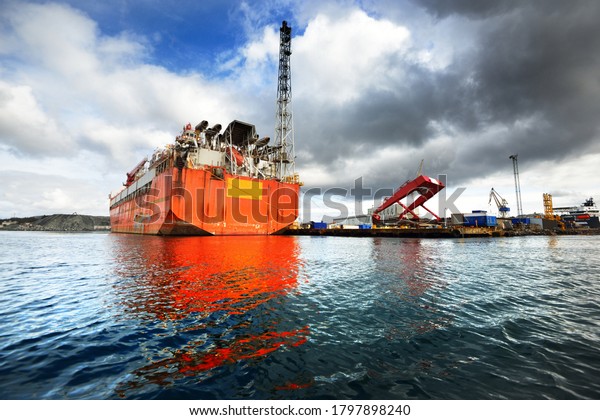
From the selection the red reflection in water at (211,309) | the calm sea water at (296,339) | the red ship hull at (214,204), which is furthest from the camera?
the red ship hull at (214,204)

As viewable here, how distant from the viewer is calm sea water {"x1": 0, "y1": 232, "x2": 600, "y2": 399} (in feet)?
11.3

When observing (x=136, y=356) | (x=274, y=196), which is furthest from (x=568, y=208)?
(x=136, y=356)

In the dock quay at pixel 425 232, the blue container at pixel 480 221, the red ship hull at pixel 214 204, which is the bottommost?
the dock quay at pixel 425 232

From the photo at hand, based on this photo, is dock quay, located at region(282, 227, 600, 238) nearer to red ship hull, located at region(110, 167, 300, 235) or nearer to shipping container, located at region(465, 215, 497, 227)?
shipping container, located at region(465, 215, 497, 227)

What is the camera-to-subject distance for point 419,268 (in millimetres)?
13148

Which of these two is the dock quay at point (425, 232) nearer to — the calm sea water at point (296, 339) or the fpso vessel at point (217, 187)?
the fpso vessel at point (217, 187)

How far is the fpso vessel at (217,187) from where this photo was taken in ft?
108

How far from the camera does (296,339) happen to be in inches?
194

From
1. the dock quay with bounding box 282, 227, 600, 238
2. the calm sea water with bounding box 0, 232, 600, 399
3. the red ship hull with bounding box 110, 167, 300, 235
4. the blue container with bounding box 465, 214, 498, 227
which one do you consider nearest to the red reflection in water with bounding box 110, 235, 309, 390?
the calm sea water with bounding box 0, 232, 600, 399

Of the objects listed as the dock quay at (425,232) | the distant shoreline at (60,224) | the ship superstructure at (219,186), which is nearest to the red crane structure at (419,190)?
the dock quay at (425,232)

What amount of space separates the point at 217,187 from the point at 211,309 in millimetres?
29599

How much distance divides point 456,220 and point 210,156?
44287 mm

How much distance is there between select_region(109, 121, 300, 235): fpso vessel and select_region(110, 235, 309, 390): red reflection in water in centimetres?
2127

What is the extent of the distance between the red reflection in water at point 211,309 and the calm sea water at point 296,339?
1.7 inches
